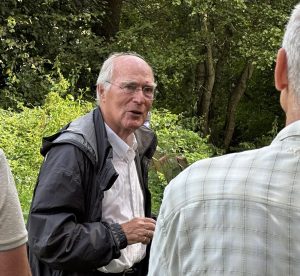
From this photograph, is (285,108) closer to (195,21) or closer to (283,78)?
(283,78)

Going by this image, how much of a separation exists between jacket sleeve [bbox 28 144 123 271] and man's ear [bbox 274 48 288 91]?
1.32 metres

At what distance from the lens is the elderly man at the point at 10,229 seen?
1890 millimetres

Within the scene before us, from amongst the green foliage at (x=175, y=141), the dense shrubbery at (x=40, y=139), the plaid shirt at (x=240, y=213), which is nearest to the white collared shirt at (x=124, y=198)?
the plaid shirt at (x=240, y=213)

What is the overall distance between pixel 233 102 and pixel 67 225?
17.5m

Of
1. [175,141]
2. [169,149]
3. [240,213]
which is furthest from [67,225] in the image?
[175,141]

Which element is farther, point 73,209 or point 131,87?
point 131,87

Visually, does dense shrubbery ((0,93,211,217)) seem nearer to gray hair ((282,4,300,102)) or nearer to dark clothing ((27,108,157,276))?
dark clothing ((27,108,157,276))

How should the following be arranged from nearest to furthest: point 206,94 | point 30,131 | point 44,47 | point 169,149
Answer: point 30,131 < point 169,149 < point 44,47 < point 206,94

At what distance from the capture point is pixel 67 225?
258cm

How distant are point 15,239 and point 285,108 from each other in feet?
3.20

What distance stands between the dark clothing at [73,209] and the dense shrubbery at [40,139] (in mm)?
3368

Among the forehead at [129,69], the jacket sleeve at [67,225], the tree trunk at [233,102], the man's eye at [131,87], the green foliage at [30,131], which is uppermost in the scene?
the forehead at [129,69]

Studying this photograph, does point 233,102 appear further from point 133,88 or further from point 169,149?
point 133,88

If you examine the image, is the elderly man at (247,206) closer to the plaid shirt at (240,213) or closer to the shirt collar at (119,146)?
the plaid shirt at (240,213)
